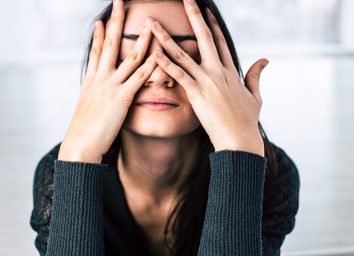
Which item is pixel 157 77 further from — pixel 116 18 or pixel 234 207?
pixel 234 207

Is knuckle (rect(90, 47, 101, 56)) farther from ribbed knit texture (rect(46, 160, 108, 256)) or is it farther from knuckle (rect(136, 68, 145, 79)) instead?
ribbed knit texture (rect(46, 160, 108, 256))

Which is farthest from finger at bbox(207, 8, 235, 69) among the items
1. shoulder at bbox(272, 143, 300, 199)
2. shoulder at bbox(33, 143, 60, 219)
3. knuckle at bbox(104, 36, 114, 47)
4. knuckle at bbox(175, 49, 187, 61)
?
shoulder at bbox(33, 143, 60, 219)

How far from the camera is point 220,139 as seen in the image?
1.26 meters

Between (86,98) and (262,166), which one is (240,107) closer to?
(262,166)

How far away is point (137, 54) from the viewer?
124 centimetres

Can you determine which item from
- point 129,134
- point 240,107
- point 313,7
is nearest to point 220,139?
point 240,107

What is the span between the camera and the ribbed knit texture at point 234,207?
1.20 m

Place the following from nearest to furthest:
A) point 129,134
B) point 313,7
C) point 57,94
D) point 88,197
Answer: point 88,197, point 129,134, point 57,94, point 313,7

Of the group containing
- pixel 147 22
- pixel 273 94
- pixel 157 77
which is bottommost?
pixel 273 94

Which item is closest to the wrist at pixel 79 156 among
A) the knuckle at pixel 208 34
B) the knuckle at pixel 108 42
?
the knuckle at pixel 108 42

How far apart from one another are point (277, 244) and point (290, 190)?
133mm

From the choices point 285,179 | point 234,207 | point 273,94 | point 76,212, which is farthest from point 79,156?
point 273,94

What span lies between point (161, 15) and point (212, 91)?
19cm

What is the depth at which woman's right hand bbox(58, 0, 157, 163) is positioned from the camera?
4.06ft
